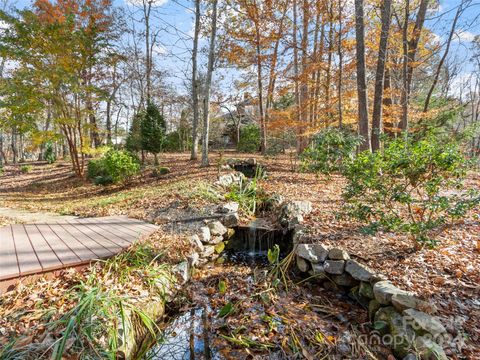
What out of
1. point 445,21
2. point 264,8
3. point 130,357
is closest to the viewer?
point 130,357

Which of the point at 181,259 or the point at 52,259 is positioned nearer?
the point at 52,259

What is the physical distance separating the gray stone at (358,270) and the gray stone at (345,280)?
87 millimetres

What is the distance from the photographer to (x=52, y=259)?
8.07 feet

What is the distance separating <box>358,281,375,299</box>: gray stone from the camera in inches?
95.4

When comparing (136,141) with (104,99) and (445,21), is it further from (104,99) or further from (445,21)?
(445,21)

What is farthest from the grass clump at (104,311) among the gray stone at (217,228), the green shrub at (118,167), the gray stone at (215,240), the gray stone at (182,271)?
the green shrub at (118,167)

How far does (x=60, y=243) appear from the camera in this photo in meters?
2.92

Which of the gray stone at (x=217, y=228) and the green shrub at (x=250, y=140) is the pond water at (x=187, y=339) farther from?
the green shrub at (x=250, y=140)

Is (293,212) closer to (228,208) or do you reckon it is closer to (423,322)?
(228,208)

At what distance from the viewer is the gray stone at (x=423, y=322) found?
176 cm

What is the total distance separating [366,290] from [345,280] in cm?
29

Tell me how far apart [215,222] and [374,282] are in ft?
8.30

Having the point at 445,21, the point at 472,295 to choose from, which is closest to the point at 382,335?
the point at 472,295

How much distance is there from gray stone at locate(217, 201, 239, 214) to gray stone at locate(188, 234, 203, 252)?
111 cm
